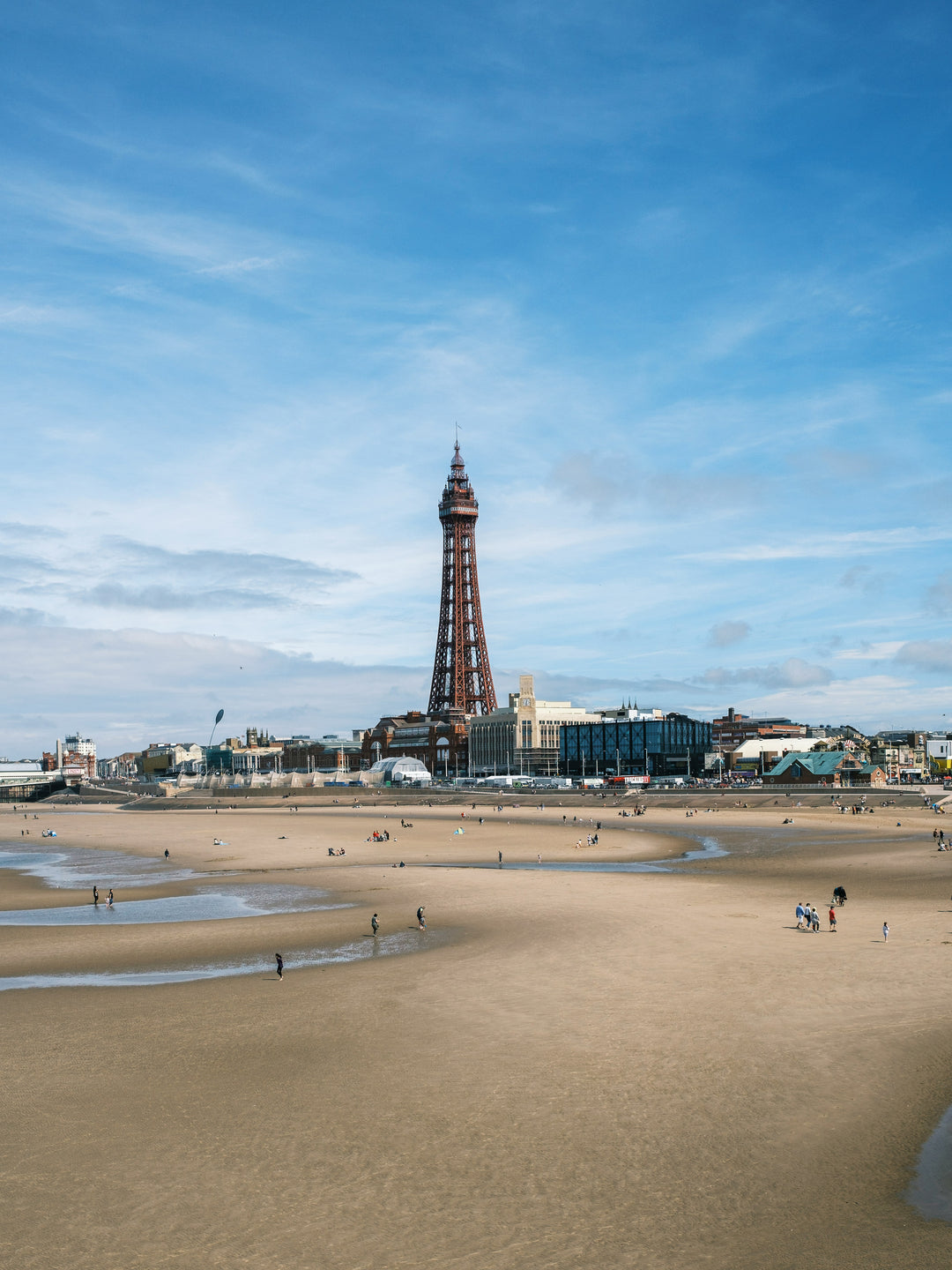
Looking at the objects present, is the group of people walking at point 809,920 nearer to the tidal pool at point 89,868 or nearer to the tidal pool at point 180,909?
the tidal pool at point 180,909

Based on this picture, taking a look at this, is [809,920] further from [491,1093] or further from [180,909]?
[180,909]

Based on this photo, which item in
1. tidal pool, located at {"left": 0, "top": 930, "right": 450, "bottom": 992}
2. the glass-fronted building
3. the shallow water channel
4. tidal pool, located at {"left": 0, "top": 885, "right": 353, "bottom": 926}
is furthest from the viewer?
the glass-fronted building

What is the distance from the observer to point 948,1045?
1845cm

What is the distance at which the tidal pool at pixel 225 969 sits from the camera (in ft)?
80.8

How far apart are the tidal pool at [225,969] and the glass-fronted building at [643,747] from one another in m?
140

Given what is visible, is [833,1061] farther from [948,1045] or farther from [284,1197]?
[284,1197]

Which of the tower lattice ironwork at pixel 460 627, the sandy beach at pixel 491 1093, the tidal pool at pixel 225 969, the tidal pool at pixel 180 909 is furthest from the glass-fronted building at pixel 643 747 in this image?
the tidal pool at pixel 225 969

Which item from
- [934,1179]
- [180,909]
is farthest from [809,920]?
[180,909]

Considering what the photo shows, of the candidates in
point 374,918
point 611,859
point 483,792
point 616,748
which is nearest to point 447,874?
point 611,859

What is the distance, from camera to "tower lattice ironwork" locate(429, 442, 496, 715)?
184 metres

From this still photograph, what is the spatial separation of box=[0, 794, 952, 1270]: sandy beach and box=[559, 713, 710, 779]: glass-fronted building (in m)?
136

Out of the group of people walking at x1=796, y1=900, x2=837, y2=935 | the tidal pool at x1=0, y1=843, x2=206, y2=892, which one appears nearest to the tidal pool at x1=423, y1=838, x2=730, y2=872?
the tidal pool at x1=0, y1=843, x2=206, y2=892

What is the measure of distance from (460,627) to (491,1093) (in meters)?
167

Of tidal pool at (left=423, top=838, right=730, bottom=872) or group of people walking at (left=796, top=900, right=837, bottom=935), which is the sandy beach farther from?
tidal pool at (left=423, top=838, right=730, bottom=872)
